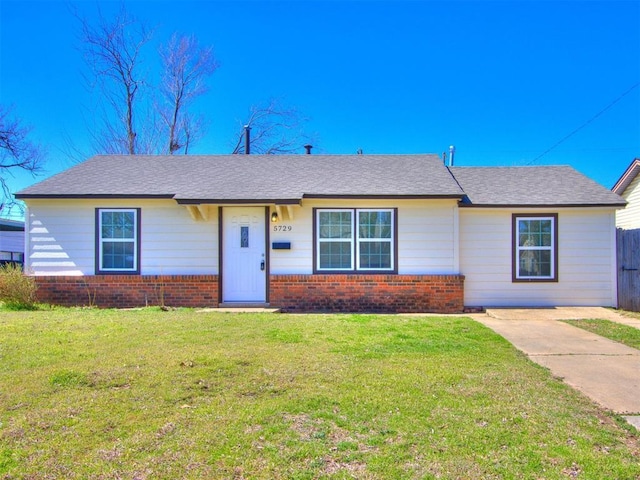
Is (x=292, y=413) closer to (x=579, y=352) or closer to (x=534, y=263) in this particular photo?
(x=579, y=352)

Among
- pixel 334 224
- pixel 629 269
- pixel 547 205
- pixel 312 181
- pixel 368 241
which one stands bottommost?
pixel 629 269

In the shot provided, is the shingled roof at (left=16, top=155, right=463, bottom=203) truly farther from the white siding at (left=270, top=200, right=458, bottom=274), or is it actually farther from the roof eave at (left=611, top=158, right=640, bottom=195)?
the roof eave at (left=611, top=158, right=640, bottom=195)

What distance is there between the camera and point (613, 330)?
7.39m

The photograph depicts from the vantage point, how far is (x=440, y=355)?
5469 millimetres

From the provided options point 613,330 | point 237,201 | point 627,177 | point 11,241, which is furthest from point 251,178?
point 11,241

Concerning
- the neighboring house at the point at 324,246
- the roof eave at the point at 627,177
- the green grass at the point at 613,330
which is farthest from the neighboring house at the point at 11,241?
the roof eave at the point at 627,177

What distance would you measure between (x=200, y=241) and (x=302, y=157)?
424 centimetres

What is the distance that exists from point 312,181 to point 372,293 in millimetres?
3109

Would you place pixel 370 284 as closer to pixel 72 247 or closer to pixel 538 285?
pixel 538 285

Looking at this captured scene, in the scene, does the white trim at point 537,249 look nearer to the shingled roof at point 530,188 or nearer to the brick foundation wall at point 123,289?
the shingled roof at point 530,188

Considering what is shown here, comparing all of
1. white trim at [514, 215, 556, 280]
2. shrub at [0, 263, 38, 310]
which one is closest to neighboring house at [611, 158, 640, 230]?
white trim at [514, 215, 556, 280]

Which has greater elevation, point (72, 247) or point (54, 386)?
point (72, 247)

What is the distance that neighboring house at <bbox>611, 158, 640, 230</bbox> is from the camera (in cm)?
1540

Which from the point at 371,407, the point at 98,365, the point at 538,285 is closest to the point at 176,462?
the point at 371,407
